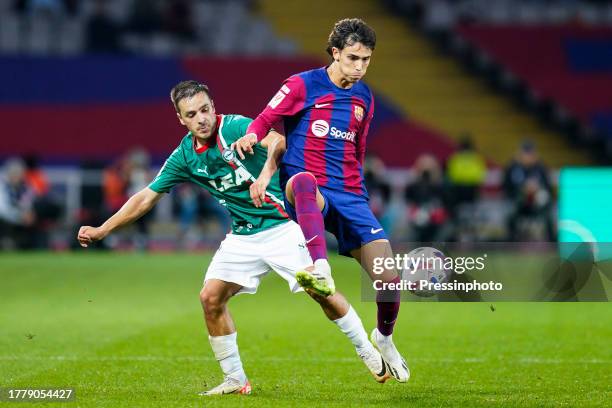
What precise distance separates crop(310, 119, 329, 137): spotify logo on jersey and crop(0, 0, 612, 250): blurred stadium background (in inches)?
488

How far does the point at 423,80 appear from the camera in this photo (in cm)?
2820

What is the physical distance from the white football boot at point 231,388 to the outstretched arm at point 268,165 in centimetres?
120

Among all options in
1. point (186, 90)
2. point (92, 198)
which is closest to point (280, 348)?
point (186, 90)

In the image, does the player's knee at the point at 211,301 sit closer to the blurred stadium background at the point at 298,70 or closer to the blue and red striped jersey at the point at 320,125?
the blue and red striped jersey at the point at 320,125

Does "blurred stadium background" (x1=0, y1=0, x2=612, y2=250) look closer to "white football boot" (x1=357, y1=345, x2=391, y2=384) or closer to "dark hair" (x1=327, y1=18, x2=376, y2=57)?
"white football boot" (x1=357, y1=345, x2=391, y2=384)

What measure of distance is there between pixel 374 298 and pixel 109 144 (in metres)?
17.1

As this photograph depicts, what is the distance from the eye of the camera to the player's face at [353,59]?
7258mm

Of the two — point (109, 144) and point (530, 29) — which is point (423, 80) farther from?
point (109, 144)

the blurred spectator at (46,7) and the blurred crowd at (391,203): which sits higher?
the blurred spectator at (46,7)

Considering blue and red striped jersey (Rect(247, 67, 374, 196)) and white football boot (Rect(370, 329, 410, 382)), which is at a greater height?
Answer: blue and red striped jersey (Rect(247, 67, 374, 196))

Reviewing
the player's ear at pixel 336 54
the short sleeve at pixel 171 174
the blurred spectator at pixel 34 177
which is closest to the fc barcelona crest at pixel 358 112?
the player's ear at pixel 336 54

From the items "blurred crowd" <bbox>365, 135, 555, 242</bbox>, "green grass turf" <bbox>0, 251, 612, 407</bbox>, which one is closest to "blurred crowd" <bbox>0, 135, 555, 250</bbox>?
"blurred crowd" <bbox>365, 135, 555, 242</bbox>

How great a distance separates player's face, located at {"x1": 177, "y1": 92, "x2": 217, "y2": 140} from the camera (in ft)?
24.3

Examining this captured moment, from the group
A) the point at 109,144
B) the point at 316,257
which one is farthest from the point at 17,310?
the point at 109,144
